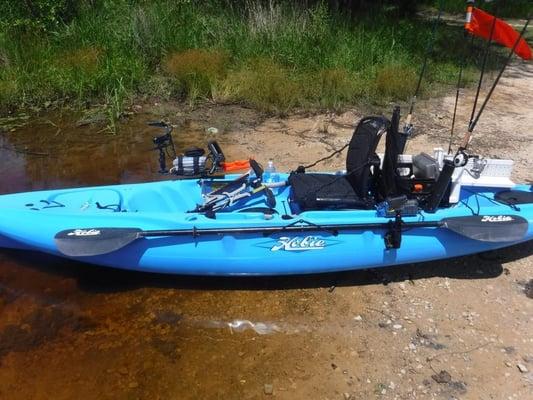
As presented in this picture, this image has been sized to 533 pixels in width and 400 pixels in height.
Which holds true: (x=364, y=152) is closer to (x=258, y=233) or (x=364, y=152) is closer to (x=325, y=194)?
(x=325, y=194)

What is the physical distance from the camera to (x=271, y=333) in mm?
4195

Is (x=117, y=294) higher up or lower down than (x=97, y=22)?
lower down

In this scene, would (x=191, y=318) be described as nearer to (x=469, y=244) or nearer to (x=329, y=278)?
(x=329, y=278)

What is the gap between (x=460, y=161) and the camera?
4395mm

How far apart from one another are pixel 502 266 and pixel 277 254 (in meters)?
2.38

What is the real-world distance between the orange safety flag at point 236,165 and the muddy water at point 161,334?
3.71 ft

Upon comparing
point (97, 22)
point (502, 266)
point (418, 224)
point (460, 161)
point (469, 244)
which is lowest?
point (502, 266)

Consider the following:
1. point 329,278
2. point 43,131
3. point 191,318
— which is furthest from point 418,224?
point 43,131

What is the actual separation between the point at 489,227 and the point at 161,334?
3006mm

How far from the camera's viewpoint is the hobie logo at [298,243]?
433cm

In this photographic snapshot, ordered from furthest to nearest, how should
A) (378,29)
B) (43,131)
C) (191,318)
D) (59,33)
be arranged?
1. (378,29)
2. (59,33)
3. (43,131)
4. (191,318)

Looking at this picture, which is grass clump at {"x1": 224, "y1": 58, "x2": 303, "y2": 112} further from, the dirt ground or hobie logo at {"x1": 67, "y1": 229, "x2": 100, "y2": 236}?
hobie logo at {"x1": 67, "y1": 229, "x2": 100, "y2": 236}

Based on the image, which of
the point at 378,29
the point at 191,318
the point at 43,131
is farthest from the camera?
the point at 378,29

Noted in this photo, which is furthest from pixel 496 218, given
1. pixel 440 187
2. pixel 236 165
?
pixel 236 165
